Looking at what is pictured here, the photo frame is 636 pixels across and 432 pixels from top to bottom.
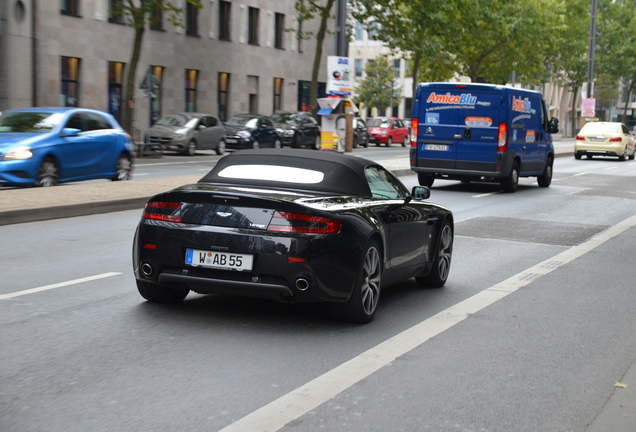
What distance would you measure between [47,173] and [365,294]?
11009mm

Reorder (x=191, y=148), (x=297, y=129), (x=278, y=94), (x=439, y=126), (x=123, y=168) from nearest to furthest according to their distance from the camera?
1. (x=123, y=168)
2. (x=439, y=126)
3. (x=191, y=148)
4. (x=297, y=129)
5. (x=278, y=94)

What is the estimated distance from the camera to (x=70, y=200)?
1417 cm

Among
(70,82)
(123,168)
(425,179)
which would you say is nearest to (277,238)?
(123,168)

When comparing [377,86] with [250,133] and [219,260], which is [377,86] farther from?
[219,260]

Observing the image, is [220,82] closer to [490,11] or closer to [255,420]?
[490,11]

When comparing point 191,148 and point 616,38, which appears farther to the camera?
point 616,38

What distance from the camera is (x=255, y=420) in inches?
172

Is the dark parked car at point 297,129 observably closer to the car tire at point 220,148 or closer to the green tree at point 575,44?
the car tire at point 220,148

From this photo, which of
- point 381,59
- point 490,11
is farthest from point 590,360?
point 381,59

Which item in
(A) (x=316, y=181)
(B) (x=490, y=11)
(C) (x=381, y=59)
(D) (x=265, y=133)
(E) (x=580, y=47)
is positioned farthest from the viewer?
(E) (x=580, y=47)

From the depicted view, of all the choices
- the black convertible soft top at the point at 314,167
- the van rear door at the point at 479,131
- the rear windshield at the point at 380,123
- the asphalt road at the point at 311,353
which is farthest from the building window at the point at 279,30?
the black convertible soft top at the point at 314,167

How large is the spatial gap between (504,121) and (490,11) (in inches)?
1630

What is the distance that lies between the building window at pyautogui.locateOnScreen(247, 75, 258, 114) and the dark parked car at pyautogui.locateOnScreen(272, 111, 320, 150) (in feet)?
28.4

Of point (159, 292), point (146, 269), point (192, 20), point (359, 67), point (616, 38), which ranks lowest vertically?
point (159, 292)
